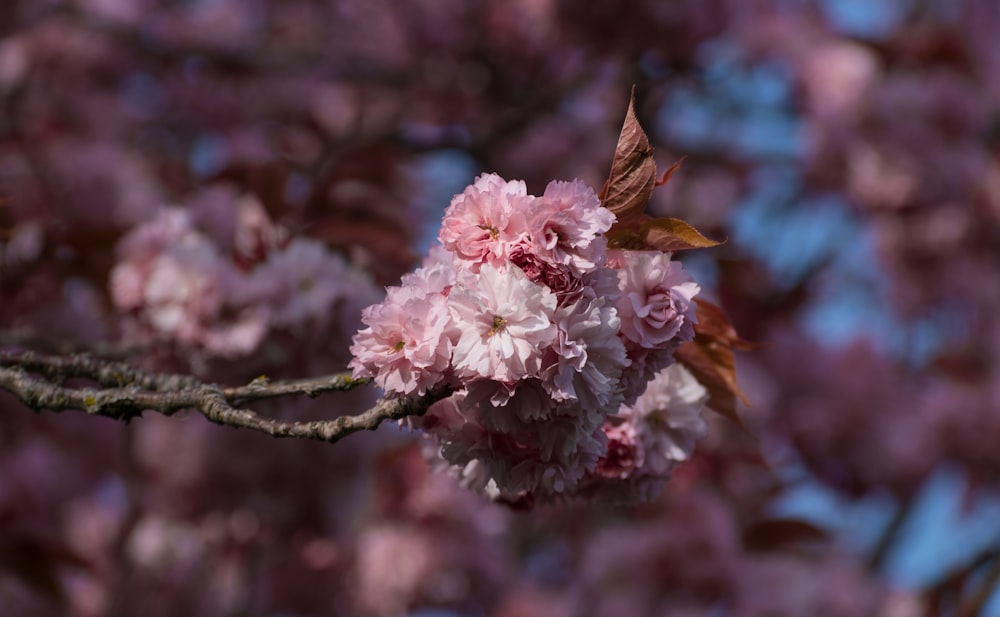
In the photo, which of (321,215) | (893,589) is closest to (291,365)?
(321,215)

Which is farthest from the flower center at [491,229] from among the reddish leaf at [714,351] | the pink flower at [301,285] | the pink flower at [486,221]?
the pink flower at [301,285]

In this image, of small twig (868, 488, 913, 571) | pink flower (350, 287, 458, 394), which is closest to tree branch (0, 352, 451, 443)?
pink flower (350, 287, 458, 394)

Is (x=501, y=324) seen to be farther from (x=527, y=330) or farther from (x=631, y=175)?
(x=631, y=175)

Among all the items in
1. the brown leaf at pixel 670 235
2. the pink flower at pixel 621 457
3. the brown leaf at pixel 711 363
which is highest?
the brown leaf at pixel 670 235

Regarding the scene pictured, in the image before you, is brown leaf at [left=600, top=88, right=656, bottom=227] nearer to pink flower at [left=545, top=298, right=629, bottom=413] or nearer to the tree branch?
pink flower at [left=545, top=298, right=629, bottom=413]

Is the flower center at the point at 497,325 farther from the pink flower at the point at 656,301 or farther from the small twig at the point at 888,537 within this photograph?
the small twig at the point at 888,537

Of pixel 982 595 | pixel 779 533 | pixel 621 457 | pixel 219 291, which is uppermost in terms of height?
pixel 621 457

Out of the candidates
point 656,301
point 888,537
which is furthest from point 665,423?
point 888,537

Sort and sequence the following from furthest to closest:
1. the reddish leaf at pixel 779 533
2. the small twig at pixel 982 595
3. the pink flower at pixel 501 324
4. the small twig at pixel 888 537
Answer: the small twig at pixel 888 537 → the reddish leaf at pixel 779 533 → the small twig at pixel 982 595 → the pink flower at pixel 501 324
